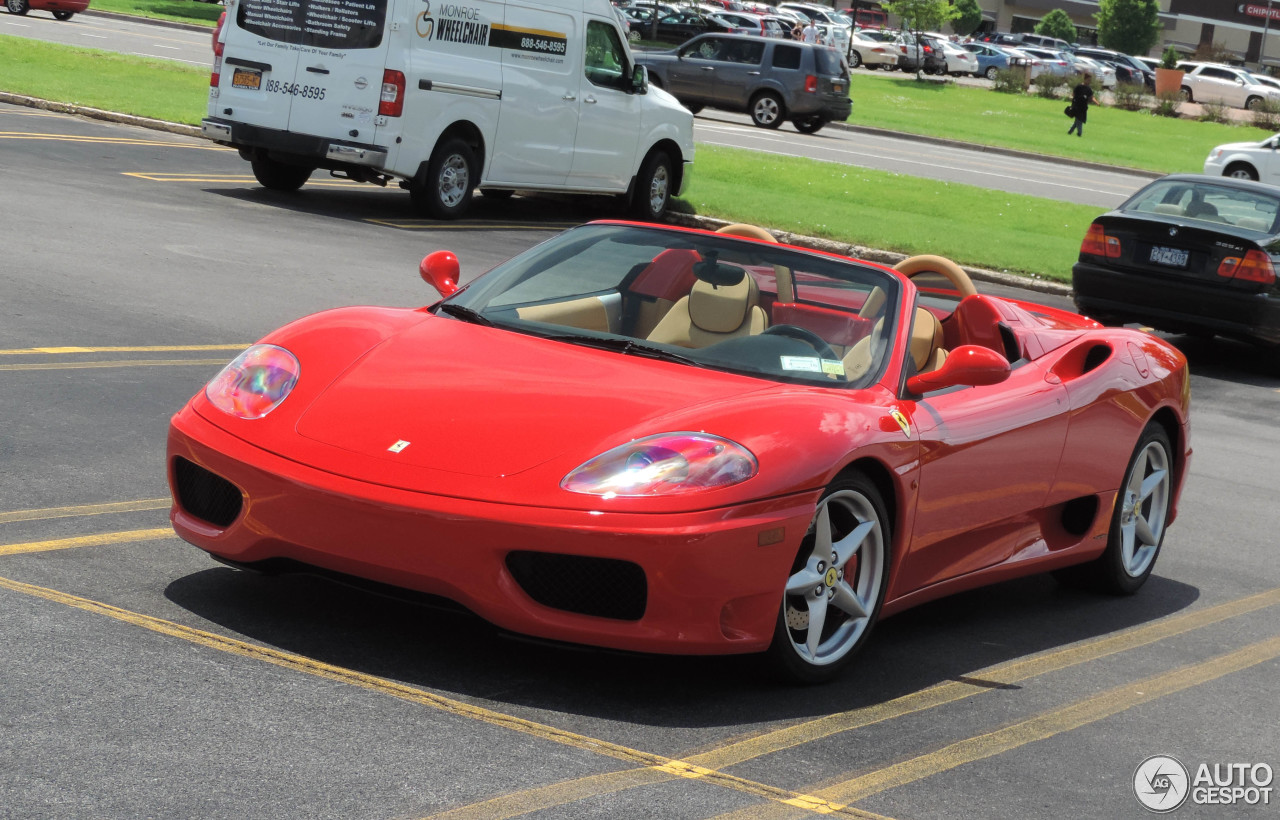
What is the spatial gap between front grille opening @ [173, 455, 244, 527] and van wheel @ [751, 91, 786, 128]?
3163 cm

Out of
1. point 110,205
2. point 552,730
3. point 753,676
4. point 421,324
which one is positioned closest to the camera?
point 552,730

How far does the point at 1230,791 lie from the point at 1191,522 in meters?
3.85

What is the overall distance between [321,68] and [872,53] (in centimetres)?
5299

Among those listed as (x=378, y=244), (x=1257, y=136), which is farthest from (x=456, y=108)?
(x=1257, y=136)

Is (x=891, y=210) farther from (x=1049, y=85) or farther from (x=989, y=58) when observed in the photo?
(x=989, y=58)

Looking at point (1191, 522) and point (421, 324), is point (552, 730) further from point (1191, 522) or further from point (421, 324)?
point (1191, 522)

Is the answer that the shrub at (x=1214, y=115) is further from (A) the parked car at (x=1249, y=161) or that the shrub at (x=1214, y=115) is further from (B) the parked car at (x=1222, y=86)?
(A) the parked car at (x=1249, y=161)

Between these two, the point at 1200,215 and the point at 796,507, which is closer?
the point at 796,507

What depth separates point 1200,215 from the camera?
1423 cm

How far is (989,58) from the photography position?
70.4m

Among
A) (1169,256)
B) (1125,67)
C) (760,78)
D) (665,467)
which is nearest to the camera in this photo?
(665,467)

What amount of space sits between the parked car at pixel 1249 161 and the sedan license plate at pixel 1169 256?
61.6 ft

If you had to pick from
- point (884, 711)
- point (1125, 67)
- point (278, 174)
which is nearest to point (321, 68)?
point (278, 174)

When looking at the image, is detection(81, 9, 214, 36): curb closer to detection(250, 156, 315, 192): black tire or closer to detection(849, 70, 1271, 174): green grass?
detection(849, 70, 1271, 174): green grass
